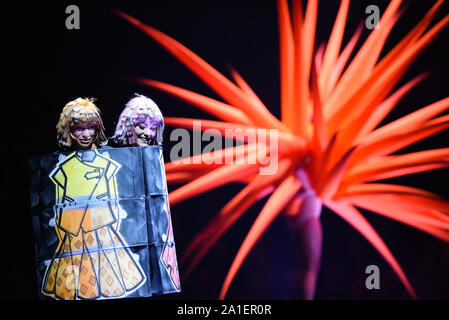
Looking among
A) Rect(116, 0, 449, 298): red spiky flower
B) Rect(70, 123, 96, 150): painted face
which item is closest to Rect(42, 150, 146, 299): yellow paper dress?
Rect(70, 123, 96, 150): painted face

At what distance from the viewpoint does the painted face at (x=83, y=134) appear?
1489 millimetres

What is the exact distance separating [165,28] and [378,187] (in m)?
1.16

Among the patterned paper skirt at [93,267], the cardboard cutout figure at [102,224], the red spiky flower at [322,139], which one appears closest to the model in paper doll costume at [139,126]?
the cardboard cutout figure at [102,224]

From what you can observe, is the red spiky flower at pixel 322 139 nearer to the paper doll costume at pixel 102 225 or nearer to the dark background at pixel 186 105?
the dark background at pixel 186 105

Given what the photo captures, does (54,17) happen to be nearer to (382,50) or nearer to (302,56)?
(302,56)

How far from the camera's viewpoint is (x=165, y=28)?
2123mm

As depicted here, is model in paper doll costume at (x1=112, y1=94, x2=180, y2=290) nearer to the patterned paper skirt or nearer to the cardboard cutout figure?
the cardboard cutout figure

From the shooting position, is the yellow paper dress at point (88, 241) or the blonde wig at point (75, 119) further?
the blonde wig at point (75, 119)

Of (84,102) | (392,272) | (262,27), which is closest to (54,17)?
(84,102)

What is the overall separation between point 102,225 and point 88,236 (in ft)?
0.16

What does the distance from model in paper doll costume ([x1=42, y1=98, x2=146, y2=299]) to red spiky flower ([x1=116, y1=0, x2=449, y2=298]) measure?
637 mm

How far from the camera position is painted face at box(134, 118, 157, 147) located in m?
1.53

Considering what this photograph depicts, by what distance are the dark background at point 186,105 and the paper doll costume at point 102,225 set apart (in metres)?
0.65

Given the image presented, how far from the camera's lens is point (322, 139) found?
6.51 feet
